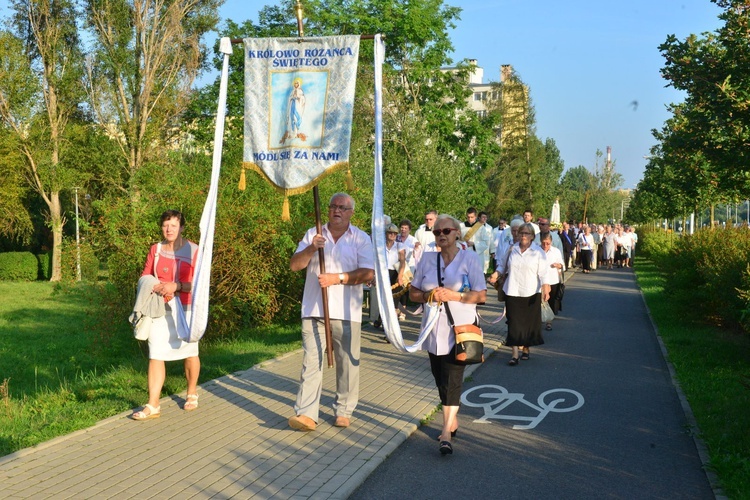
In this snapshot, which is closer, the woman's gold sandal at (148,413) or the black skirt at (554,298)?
the woman's gold sandal at (148,413)

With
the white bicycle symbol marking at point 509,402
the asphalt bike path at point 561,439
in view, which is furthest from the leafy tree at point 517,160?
the white bicycle symbol marking at point 509,402

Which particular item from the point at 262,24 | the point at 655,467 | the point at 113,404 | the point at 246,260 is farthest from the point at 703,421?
the point at 262,24

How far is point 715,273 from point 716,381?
3.70 meters

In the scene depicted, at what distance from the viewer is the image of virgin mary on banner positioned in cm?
782

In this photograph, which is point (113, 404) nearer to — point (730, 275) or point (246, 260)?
point (246, 260)

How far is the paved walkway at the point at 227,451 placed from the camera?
587cm

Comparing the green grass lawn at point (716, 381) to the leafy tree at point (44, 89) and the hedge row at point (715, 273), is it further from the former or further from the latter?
the leafy tree at point (44, 89)

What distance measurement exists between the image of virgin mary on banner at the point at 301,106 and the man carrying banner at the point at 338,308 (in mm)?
478

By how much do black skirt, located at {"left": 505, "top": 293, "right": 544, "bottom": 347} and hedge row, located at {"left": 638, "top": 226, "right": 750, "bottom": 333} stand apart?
8.29 ft

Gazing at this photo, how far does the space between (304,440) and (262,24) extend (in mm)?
38802

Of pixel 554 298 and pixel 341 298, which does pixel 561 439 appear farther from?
pixel 554 298

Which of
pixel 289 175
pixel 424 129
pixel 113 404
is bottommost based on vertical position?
pixel 113 404

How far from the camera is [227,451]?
22.5 feet

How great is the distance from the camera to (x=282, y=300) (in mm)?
15469
